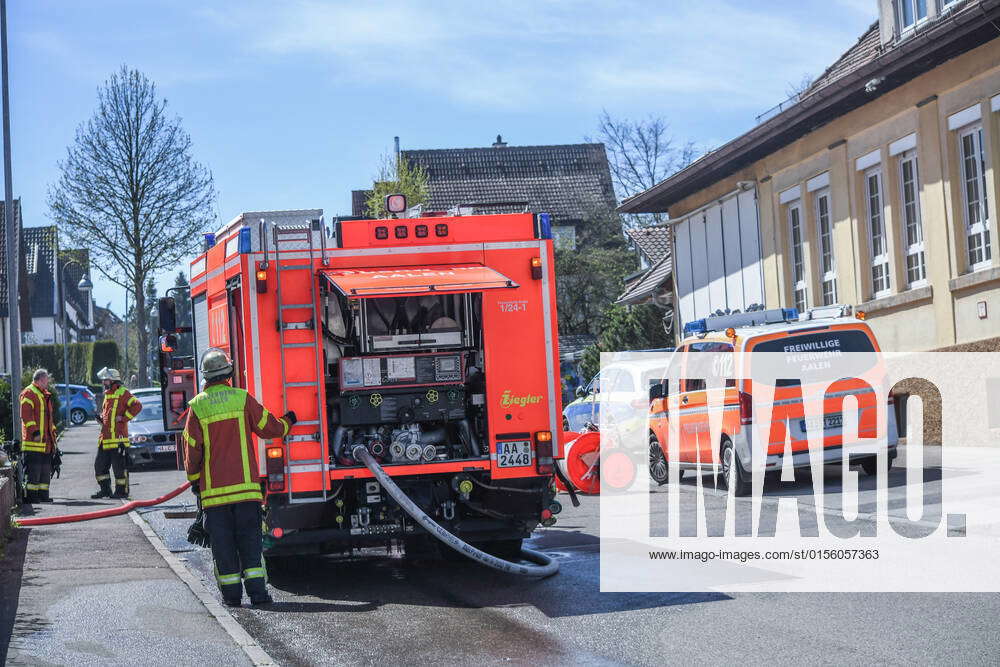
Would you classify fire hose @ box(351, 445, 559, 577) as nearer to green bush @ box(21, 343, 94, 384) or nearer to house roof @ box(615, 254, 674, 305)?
house roof @ box(615, 254, 674, 305)

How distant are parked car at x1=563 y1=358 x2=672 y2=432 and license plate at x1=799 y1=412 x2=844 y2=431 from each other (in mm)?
6400

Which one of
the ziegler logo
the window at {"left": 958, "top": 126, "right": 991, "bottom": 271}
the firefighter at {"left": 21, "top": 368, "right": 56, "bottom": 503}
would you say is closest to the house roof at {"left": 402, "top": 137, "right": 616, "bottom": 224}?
the window at {"left": 958, "top": 126, "right": 991, "bottom": 271}

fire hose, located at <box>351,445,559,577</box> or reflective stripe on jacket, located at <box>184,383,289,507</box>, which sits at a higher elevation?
reflective stripe on jacket, located at <box>184,383,289,507</box>

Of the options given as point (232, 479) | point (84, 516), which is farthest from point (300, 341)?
point (84, 516)

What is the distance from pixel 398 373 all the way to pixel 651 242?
3439 cm

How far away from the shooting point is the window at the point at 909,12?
22.0 metres

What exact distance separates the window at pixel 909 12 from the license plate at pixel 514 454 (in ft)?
48.5

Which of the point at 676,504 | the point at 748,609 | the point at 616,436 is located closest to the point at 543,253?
the point at 748,609

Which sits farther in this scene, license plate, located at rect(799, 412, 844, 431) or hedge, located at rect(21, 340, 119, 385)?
hedge, located at rect(21, 340, 119, 385)

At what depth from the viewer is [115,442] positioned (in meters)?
18.5

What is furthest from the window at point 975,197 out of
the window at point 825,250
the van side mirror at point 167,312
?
the van side mirror at point 167,312

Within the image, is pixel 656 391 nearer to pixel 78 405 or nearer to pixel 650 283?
pixel 650 283

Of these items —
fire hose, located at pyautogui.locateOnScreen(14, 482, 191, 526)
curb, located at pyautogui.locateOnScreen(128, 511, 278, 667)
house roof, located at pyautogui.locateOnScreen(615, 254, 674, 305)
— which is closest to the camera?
curb, located at pyautogui.locateOnScreen(128, 511, 278, 667)

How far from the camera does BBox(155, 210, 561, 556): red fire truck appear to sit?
32.5 ft
